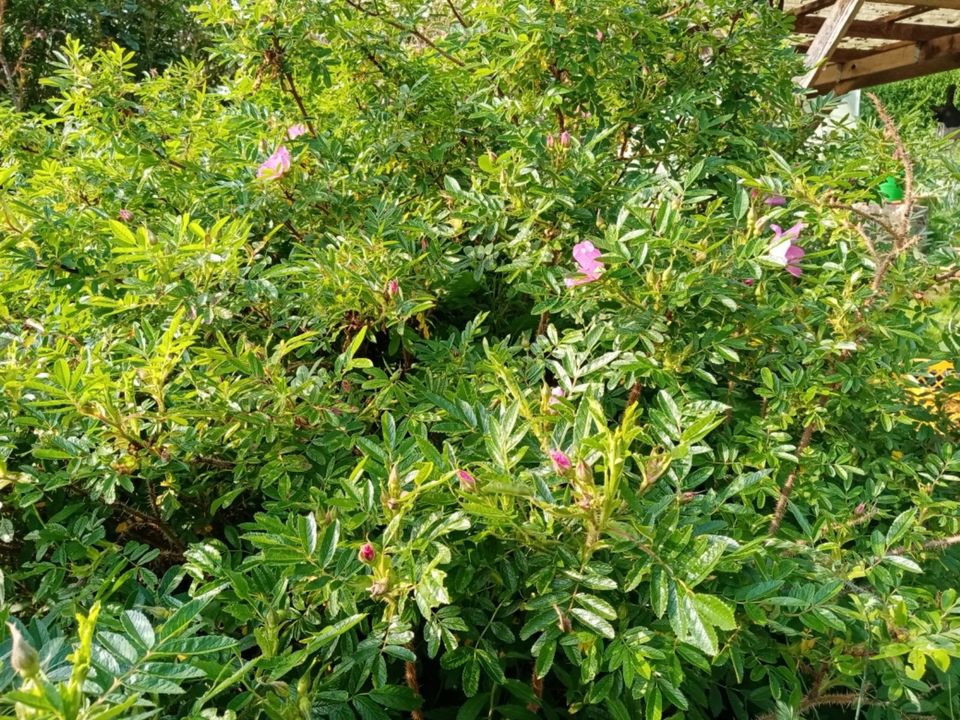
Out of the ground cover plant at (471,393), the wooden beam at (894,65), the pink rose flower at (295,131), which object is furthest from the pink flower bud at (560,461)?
the wooden beam at (894,65)

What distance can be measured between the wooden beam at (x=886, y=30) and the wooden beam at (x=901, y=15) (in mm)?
42

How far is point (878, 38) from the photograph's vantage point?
5734 mm

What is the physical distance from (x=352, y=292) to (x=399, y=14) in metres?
1.08

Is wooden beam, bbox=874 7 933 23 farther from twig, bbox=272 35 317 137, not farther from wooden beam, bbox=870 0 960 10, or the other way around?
twig, bbox=272 35 317 137

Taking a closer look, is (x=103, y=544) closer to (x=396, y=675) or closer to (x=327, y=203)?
(x=396, y=675)

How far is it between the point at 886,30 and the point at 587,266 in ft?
18.9

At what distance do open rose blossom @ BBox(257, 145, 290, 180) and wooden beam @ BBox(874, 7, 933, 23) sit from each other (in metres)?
5.21

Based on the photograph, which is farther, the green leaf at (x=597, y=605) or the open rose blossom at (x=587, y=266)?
the open rose blossom at (x=587, y=266)

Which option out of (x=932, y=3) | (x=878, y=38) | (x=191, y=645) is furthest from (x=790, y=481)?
(x=878, y=38)

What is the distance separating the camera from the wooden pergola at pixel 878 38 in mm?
4277

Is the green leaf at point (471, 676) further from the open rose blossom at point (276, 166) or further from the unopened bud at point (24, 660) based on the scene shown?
the open rose blossom at point (276, 166)

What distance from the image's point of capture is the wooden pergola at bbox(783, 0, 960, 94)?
4.28 meters

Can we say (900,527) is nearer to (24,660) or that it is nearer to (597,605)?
(597,605)

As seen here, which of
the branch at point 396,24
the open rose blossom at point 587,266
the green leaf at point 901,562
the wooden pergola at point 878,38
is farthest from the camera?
the wooden pergola at point 878,38
